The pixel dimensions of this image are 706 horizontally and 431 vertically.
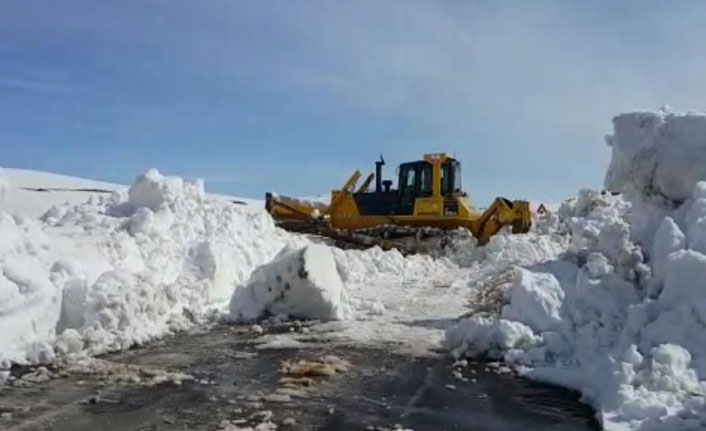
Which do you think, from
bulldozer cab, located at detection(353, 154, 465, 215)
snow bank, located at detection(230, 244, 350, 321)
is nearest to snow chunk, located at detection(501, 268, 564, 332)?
snow bank, located at detection(230, 244, 350, 321)

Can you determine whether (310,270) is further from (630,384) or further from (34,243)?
(630,384)

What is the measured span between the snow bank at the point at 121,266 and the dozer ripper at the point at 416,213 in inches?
228

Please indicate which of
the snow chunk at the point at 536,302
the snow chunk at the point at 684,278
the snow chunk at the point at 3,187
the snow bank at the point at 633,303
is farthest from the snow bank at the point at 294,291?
the snow chunk at the point at 684,278

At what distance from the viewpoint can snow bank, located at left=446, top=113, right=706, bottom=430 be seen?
6070mm

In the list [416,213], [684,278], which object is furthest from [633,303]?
[416,213]

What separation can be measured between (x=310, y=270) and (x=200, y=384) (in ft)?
11.8

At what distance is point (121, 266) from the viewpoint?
33.5ft

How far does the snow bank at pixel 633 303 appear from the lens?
6070 millimetres

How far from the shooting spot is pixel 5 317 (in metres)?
7.70

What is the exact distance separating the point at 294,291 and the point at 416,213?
34.0ft

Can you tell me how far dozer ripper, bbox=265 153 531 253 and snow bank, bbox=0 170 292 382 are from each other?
579cm

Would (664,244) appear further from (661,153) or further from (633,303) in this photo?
(661,153)

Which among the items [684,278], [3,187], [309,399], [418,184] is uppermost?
[418,184]

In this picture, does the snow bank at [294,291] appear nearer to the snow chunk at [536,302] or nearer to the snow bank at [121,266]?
the snow bank at [121,266]
